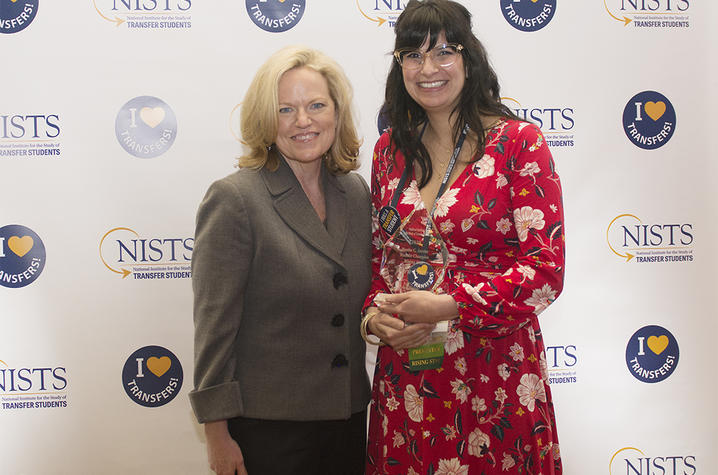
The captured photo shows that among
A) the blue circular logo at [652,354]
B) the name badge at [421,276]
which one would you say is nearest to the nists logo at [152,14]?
the name badge at [421,276]

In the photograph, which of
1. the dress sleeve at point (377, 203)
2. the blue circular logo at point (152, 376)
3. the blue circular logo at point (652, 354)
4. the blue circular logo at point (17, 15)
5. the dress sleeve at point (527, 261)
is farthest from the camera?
the blue circular logo at point (652, 354)

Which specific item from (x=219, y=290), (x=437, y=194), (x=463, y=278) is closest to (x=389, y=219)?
(x=437, y=194)

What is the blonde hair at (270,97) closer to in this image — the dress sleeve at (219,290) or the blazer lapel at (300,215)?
the blazer lapel at (300,215)

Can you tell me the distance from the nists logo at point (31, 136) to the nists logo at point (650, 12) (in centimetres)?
242

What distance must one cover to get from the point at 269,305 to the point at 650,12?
86.3 inches

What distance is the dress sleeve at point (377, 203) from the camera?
159 centimetres

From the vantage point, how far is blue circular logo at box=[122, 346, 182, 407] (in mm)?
2428

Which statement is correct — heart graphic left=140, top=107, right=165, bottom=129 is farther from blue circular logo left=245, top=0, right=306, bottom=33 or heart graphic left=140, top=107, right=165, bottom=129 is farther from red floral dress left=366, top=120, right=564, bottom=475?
red floral dress left=366, top=120, right=564, bottom=475

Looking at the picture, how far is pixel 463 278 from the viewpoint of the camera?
1.43 m

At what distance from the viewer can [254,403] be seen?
1.45 meters

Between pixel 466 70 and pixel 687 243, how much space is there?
1.67 m

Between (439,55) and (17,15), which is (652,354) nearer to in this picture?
(439,55)

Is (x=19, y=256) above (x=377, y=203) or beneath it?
beneath

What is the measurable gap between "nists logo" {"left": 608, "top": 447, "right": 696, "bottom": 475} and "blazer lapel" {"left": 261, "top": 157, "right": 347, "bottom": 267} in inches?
74.2
